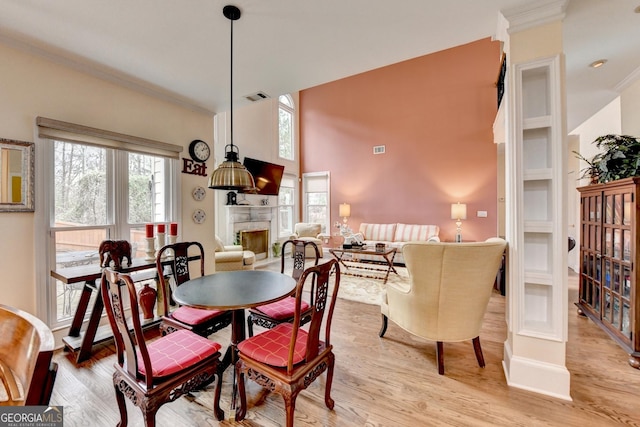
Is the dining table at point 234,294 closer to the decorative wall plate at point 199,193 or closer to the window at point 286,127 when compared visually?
the decorative wall plate at point 199,193

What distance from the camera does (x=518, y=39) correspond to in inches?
72.7

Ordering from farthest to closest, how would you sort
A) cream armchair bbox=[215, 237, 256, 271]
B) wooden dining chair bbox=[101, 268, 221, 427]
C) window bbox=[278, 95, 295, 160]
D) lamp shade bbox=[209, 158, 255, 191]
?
window bbox=[278, 95, 295, 160], cream armchair bbox=[215, 237, 256, 271], lamp shade bbox=[209, 158, 255, 191], wooden dining chair bbox=[101, 268, 221, 427]

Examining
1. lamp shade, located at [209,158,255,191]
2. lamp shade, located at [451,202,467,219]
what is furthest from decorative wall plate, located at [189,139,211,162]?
lamp shade, located at [451,202,467,219]

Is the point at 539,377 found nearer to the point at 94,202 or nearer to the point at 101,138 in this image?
the point at 94,202

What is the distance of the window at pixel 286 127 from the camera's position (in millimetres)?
7273

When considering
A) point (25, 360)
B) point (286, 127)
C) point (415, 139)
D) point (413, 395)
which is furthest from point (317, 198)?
point (25, 360)

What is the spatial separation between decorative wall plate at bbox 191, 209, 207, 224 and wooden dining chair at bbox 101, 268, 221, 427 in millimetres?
2228

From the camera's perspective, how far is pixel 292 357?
1.39 metres

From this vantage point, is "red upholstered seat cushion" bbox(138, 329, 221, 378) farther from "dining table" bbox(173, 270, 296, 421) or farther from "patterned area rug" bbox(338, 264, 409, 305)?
"patterned area rug" bbox(338, 264, 409, 305)

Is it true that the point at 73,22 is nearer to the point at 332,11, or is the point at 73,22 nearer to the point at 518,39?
the point at 332,11

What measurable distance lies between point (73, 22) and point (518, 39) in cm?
327

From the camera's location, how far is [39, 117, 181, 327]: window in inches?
93.6

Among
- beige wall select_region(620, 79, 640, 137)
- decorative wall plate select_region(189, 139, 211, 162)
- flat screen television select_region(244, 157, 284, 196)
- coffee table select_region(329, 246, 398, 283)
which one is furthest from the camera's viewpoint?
flat screen television select_region(244, 157, 284, 196)

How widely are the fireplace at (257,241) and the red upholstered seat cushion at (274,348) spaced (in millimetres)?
4380
